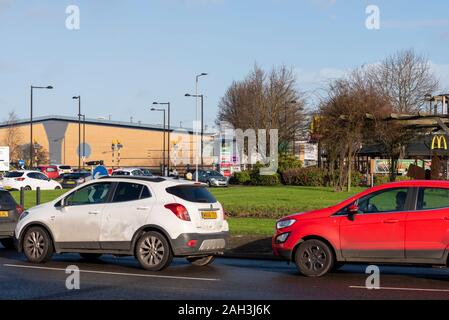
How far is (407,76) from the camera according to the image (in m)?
63.2

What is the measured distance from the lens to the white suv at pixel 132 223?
12102 millimetres

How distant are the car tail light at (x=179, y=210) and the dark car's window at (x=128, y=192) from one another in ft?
2.13

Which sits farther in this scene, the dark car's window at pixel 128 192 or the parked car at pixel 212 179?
the parked car at pixel 212 179

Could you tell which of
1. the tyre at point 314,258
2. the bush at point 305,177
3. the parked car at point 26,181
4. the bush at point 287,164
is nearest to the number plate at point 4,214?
the tyre at point 314,258

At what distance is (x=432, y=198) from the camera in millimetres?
10992

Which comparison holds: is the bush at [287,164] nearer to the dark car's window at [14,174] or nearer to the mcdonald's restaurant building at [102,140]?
the dark car's window at [14,174]

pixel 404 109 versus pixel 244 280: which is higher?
pixel 404 109

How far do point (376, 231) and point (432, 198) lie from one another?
41.2 inches

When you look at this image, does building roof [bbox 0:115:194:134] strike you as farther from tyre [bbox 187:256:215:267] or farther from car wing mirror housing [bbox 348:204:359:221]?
car wing mirror housing [bbox 348:204:359:221]

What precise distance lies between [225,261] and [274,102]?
5244 centimetres

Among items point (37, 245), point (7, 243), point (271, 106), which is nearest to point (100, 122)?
point (271, 106)

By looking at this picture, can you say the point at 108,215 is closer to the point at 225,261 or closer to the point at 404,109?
the point at 225,261
